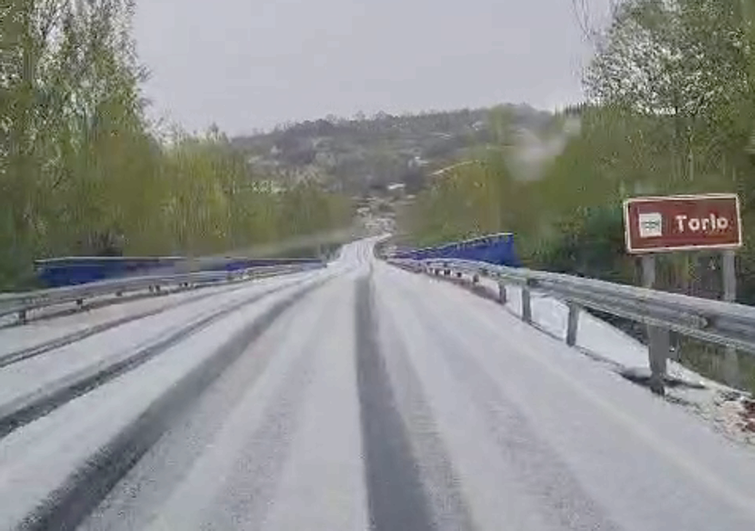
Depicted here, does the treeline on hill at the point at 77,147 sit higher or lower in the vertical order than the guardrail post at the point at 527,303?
higher

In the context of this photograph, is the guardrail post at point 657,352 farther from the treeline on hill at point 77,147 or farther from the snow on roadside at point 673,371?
the treeline on hill at point 77,147

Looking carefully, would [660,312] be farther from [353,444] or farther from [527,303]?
[527,303]

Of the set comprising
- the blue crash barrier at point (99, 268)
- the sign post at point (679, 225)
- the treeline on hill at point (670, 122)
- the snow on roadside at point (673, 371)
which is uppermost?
the treeline on hill at point (670, 122)

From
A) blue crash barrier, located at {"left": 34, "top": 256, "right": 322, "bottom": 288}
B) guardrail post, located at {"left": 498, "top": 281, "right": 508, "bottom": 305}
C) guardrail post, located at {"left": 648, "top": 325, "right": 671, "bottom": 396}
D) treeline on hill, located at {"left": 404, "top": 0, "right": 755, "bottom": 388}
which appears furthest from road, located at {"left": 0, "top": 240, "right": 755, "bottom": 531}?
blue crash barrier, located at {"left": 34, "top": 256, "right": 322, "bottom": 288}

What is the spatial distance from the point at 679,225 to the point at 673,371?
58.4 inches

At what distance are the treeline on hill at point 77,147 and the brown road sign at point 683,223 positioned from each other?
59.0 ft

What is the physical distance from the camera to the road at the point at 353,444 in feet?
17.9

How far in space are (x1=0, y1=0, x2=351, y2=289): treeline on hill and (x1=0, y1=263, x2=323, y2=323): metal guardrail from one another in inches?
67.5

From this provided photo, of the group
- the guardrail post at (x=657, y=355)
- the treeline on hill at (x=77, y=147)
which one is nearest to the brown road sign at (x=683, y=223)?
the guardrail post at (x=657, y=355)

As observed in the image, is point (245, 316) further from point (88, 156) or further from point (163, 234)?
point (163, 234)

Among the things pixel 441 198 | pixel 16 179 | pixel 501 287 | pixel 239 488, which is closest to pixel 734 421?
pixel 239 488

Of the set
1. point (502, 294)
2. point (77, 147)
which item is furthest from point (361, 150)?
point (502, 294)

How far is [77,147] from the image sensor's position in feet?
124

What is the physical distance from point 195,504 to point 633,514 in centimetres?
219
